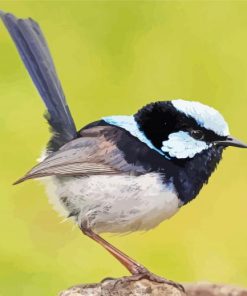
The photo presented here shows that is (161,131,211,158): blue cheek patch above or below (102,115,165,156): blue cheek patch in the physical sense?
below

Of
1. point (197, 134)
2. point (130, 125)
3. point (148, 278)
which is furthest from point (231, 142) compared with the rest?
point (148, 278)

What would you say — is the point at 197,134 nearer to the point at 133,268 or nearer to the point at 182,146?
the point at 182,146

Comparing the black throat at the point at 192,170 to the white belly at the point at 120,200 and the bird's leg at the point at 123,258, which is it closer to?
the white belly at the point at 120,200

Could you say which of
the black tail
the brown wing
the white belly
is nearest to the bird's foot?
the white belly

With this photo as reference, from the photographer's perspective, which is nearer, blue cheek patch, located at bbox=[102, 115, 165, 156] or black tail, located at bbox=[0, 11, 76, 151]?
blue cheek patch, located at bbox=[102, 115, 165, 156]

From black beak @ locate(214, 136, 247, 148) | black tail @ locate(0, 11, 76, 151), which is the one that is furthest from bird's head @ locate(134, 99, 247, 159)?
black tail @ locate(0, 11, 76, 151)

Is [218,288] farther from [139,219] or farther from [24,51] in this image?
[24,51]

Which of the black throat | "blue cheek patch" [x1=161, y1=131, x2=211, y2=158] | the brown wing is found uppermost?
the brown wing

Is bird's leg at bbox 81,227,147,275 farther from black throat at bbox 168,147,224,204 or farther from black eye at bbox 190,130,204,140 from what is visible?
black eye at bbox 190,130,204,140

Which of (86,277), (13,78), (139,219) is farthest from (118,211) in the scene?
(13,78)
